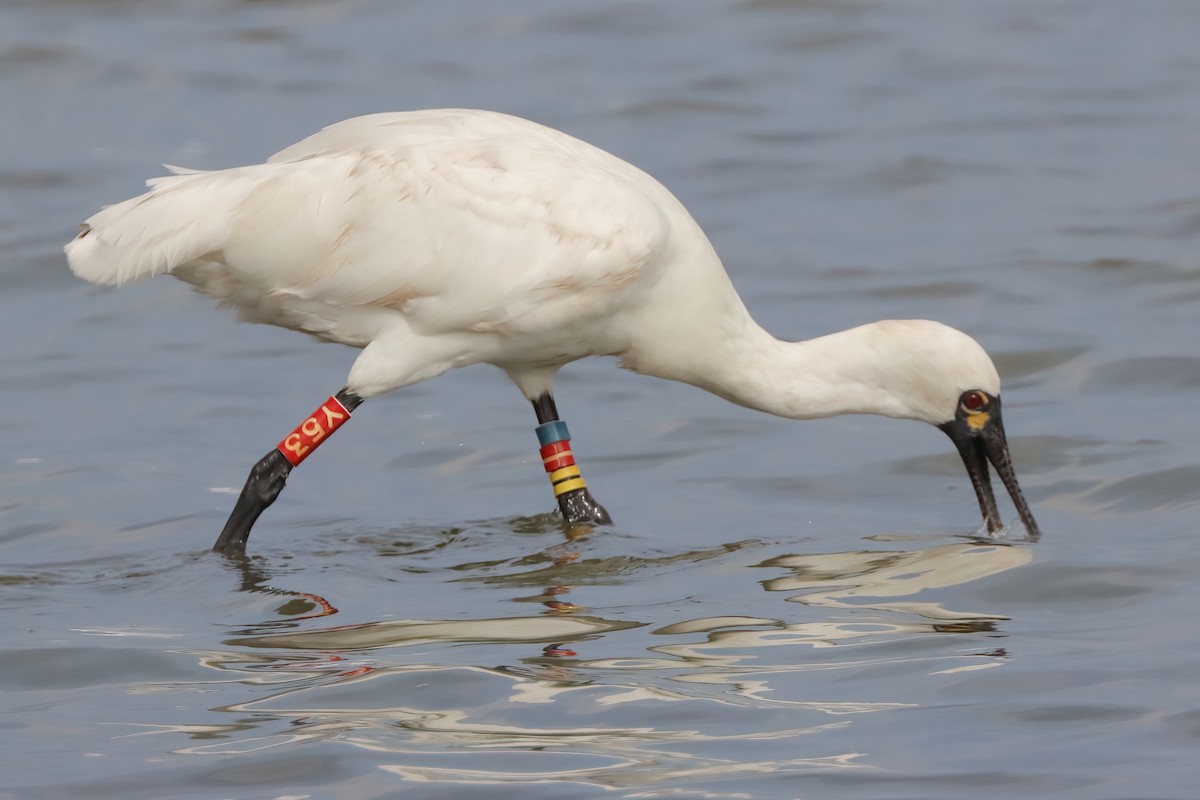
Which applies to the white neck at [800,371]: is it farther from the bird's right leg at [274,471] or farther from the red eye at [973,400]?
the bird's right leg at [274,471]

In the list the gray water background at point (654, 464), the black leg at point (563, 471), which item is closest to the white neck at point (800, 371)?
the gray water background at point (654, 464)

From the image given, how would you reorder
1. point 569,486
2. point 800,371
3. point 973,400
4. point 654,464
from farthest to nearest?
point 654,464, point 569,486, point 800,371, point 973,400

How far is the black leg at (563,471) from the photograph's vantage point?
1151cm

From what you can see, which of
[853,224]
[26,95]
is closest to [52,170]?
[26,95]

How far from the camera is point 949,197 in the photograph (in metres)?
19.1

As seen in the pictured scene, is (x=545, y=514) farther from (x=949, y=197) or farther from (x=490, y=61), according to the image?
(x=490, y=61)

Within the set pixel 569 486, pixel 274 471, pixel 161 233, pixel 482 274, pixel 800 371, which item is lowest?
pixel 569 486

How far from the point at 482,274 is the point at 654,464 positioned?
285cm

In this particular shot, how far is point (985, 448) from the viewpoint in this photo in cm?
1122

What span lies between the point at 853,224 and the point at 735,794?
12102 mm

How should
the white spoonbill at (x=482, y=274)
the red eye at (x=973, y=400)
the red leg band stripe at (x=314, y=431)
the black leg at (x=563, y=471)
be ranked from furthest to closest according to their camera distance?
the black leg at (x=563, y=471) → the red eye at (x=973, y=400) → the red leg band stripe at (x=314, y=431) → the white spoonbill at (x=482, y=274)

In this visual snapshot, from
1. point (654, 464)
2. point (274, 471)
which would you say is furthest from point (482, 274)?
point (654, 464)

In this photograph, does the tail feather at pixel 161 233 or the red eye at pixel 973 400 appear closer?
the tail feather at pixel 161 233

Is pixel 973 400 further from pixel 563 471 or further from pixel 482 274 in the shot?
pixel 482 274
